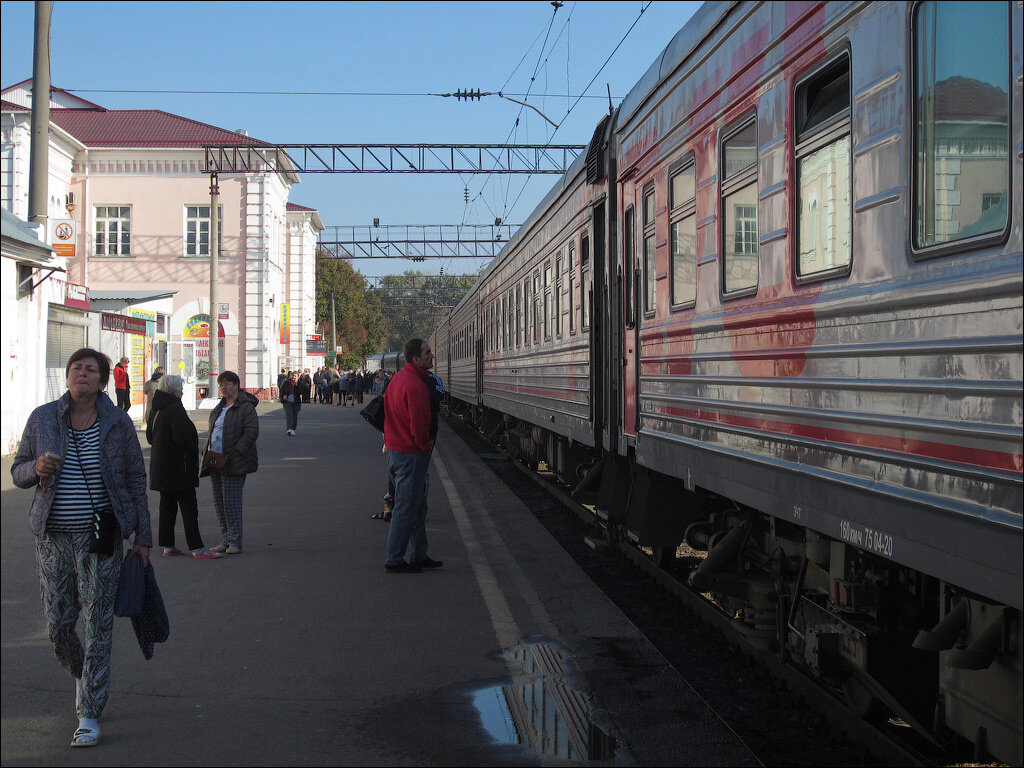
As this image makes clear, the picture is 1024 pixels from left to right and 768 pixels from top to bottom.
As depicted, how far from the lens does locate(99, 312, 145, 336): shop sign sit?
25.2 metres

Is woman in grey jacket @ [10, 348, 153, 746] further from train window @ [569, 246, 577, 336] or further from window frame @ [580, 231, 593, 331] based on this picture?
train window @ [569, 246, 577, 336]

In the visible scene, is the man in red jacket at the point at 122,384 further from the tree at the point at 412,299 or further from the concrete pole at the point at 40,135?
the tree at the point at 412,299

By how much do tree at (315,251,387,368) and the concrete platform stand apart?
78.7 meters

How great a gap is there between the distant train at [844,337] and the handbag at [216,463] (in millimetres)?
3688

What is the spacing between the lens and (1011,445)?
128 inches

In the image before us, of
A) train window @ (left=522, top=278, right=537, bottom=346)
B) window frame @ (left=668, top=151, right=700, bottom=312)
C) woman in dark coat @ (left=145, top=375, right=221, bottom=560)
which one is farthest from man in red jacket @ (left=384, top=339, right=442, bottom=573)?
train window @ (left=522, top=278, right=537, bottom=346)

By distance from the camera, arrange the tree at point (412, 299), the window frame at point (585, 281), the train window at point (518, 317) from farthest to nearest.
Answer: the tree at point (412, 299), the train window at point (518, 317), the window frame at point (585, 281)

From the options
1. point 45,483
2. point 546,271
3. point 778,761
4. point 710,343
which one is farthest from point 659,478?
point 546,271

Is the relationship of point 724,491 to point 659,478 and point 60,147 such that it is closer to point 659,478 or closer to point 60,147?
point 659,478

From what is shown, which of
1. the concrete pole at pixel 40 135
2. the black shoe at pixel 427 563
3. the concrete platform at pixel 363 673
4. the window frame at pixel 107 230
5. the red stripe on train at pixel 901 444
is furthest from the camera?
the window frame at pixel 107 230

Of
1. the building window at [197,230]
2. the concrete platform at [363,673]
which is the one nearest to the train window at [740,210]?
the concrete platform at [363,673]

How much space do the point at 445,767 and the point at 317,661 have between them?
1.83 metres

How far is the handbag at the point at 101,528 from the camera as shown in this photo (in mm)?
4707

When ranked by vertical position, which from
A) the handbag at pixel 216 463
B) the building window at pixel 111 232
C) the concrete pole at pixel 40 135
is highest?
the building window at pixel 111 232
